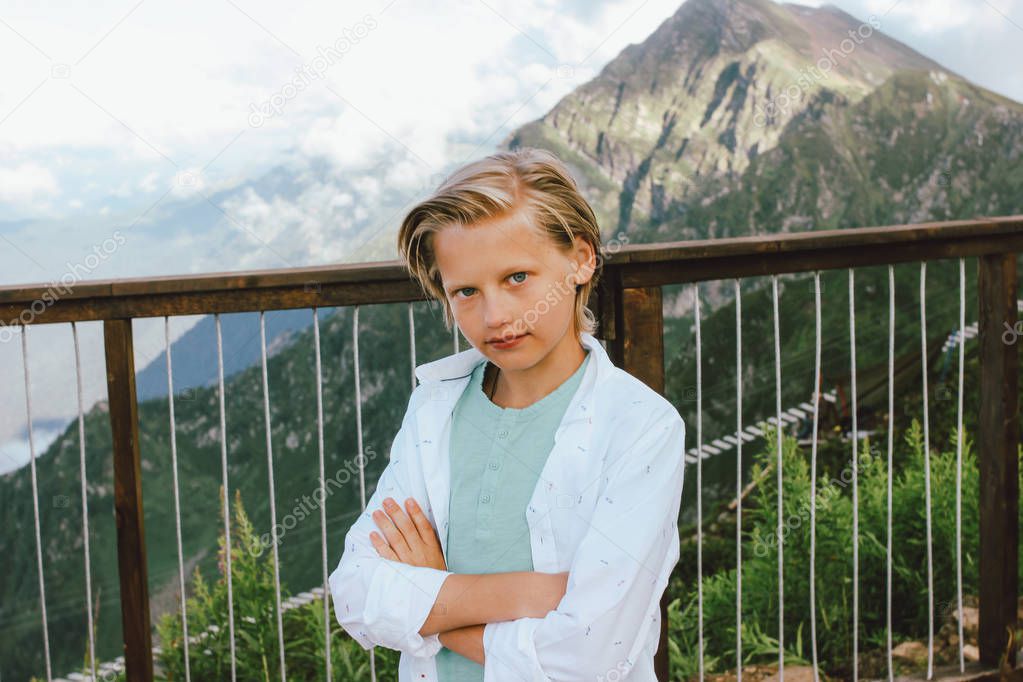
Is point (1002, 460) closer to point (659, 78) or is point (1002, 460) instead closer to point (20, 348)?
point (20, 348)

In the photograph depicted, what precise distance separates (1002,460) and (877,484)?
106 cm

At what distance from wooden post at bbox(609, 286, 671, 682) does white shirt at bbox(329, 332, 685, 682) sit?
499mm

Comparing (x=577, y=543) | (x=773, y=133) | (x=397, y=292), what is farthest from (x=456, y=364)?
(x=773, y=133)

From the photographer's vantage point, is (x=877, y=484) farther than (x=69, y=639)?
No

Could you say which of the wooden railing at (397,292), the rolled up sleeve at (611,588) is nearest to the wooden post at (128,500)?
the wooden railing at (397,292)

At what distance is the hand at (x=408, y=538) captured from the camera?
4.33ft

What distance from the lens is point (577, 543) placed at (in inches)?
49.3

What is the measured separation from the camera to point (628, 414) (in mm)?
1291

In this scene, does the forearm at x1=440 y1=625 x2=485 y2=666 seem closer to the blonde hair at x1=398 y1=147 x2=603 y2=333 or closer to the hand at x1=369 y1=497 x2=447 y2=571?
the hand at x1=369 y1=497 x2=447 y2=571

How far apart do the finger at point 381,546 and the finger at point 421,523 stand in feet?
0.16

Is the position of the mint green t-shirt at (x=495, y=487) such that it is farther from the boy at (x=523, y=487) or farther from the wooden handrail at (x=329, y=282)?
the wooden handrail at (x=329, y=282)

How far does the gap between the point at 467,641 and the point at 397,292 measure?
32.3 inches

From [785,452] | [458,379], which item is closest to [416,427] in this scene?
[458,379]

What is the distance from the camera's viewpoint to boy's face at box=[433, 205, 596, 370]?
1.23 meters
